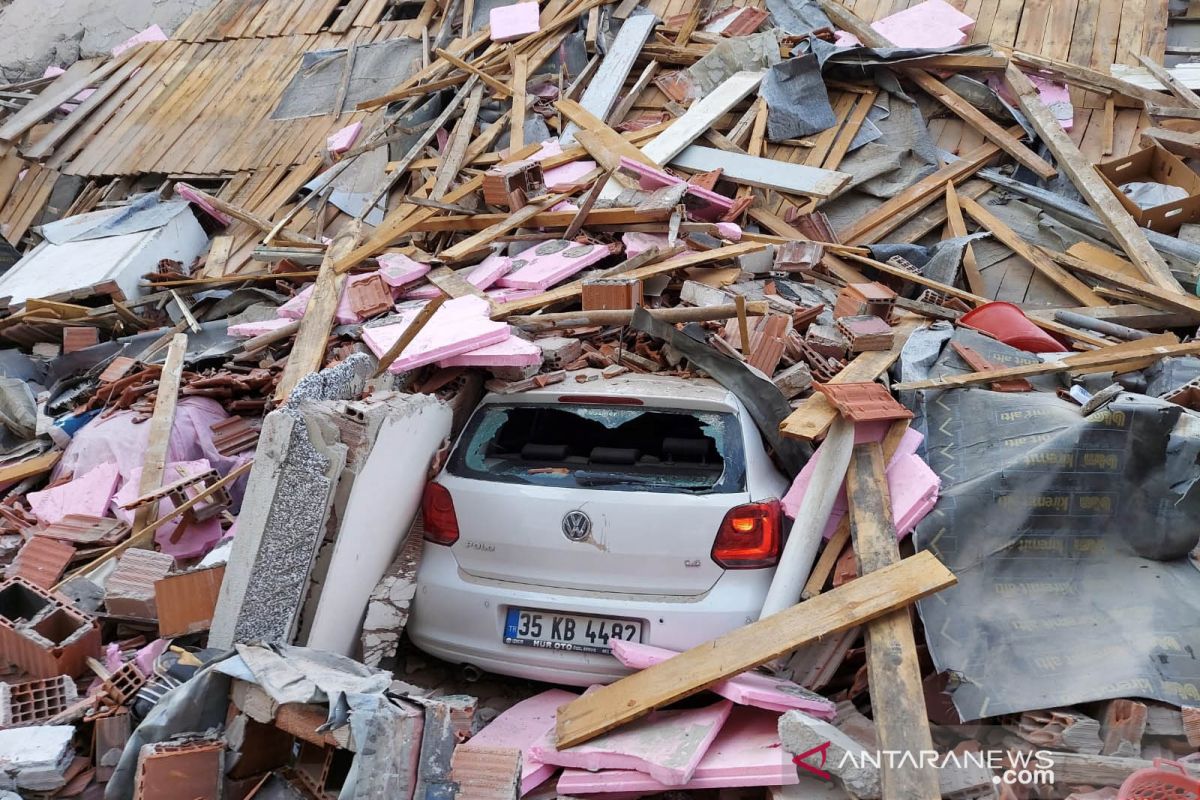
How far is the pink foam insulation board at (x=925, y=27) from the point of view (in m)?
9.92

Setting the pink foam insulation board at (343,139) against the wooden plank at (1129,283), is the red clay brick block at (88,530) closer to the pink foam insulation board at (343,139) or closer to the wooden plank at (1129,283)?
the pink foam insulation board at (343,139)

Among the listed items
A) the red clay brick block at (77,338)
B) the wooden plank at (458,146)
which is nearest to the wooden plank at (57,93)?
the red clay brick block at (77,338)

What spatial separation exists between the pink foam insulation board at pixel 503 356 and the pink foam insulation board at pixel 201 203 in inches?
219

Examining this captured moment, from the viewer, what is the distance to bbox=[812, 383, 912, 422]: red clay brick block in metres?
5.34

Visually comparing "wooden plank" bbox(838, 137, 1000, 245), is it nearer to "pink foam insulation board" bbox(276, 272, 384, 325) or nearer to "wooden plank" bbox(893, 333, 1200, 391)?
"wooden plank" bbox(893, 333, 1200, 391)

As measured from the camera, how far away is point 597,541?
4844mm

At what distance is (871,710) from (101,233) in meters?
8.57

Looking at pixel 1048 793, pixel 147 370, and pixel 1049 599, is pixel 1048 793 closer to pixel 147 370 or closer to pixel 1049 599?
pixel 1049 599

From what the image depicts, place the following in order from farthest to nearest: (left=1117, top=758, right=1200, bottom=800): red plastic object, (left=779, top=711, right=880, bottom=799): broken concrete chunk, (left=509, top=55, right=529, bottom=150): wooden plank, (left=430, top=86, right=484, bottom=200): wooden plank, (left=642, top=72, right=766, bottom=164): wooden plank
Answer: (left=509, top=55, right=529, bottom=150): wooden plank
(left=430, top=86, right=484, bottom=200): wooden plank
(left=642, top=72, right=766, bottom=164): wooden plank
(left=779, top=711, right=880, bottom=799): broken concrete chunk
(left=1117, top=758, right=1200, bottom=800): red plastic object

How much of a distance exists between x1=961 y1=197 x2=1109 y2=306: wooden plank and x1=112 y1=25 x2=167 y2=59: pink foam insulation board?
1025cm

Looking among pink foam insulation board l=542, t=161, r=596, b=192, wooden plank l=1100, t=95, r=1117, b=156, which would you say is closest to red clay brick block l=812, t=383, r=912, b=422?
pink foam insulation board l=542, t=161, r=596, b=192

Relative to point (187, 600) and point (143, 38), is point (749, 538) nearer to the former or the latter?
point (187, 600)

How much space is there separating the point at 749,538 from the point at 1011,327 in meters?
3.01

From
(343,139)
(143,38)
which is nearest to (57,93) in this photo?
(143,38)
